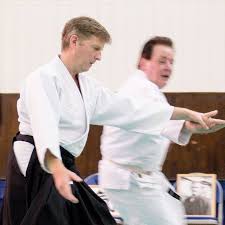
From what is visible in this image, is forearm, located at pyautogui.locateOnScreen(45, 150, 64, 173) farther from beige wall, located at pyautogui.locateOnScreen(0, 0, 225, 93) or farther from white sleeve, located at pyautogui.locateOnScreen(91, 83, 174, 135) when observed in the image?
beige wall, located at pyautogui.locateOnScreen(0, 0, 225, 93)

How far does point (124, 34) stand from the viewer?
19.3ft

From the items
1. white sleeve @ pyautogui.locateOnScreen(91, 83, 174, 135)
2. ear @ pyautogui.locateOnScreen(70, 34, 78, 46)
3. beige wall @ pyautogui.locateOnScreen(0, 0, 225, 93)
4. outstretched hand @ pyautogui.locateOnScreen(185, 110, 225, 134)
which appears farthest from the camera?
beige wall @ pyautogui.locateOnScreen(0, 0, 225, 93)

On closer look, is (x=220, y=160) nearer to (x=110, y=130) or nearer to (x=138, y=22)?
→ (x=138, y=22)

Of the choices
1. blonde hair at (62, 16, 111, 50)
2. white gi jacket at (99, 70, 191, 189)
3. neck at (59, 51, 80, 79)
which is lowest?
white gi jacket at (99, 70, 191, 189)

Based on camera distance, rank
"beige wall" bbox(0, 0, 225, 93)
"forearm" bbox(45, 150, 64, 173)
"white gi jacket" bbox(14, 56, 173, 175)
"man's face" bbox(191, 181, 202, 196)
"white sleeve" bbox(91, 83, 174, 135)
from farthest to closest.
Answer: "beige wall" bbox(0, 0, 225, 93), "man's face" bbox(191, 181, 202, 196), "white sleeve" bbox(91, 83, 174, 135), "white gi jacket" bbox(14, 56, 173, 175), "forearm" bbox(45, 150, 64, 173)

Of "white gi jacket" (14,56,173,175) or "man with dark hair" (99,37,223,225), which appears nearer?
"white gi jacket" (14,56,173,175)

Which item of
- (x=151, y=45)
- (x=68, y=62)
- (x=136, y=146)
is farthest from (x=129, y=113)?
(x=151, y=45)

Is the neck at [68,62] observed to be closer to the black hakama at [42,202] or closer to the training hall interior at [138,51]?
the black hakama at [42,202]

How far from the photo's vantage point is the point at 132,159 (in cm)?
365

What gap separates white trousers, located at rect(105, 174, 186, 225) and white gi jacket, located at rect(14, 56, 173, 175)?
2.07 ft

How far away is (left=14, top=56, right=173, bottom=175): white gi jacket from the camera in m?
2.27

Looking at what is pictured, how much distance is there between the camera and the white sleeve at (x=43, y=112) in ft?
7.20

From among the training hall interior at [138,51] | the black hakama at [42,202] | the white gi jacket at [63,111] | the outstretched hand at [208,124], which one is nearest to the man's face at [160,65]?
the outstretched hand at [208,124]

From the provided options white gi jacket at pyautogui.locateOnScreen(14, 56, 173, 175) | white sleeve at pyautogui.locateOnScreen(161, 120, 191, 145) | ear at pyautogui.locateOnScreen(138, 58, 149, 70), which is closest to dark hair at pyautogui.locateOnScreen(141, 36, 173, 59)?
ear at pyautogui.locateOnScreen(138, 58, 149, 70)
